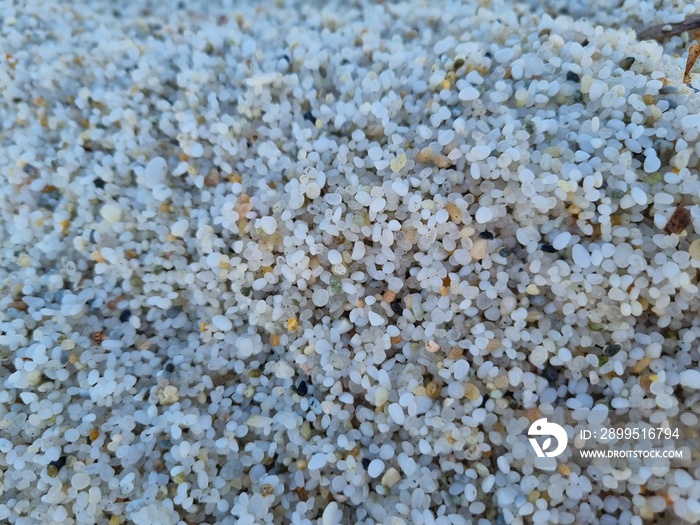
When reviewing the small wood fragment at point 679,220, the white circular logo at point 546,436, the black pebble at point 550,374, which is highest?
the small wood fragment at point 679,220

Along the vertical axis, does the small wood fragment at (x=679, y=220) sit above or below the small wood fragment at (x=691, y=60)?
below

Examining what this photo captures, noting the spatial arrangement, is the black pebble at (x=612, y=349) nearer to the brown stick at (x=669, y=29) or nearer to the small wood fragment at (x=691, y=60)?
the small wood fragment at (x=691, y=60)

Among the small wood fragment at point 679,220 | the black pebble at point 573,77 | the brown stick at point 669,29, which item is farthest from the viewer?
the brown stick at point 669,29

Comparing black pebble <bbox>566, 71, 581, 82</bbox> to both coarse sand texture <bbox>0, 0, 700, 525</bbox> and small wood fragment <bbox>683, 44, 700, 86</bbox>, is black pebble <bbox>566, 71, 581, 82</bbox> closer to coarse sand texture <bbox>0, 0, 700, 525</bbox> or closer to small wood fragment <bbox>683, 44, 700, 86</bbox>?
coarse sand texture <bbox>0, 0, 700, 525</bbox>

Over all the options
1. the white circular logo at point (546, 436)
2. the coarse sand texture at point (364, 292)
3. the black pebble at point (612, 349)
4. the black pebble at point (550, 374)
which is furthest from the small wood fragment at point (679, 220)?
the white circular logo at point (546, 436)

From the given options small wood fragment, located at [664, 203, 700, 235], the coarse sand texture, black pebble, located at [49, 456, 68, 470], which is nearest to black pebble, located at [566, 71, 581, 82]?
the coarse sand texture

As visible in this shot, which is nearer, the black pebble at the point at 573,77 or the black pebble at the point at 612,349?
the black pebble at the point at 612,349

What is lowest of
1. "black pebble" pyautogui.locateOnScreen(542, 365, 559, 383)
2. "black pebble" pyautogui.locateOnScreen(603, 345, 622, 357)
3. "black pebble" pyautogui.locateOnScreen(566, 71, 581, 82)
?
"black pebble" pyautogui.locateOnScreen(542, 365, 559, 383)

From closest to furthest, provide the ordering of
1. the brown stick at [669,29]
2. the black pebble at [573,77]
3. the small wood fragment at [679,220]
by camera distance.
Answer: the small wood fragment at [679,220] < the black pebble at [573,77] < the brown stick at [669,29]

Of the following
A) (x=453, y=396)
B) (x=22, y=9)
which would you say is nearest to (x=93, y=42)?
(x=22, y=9)

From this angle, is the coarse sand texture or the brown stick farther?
the brown stick
